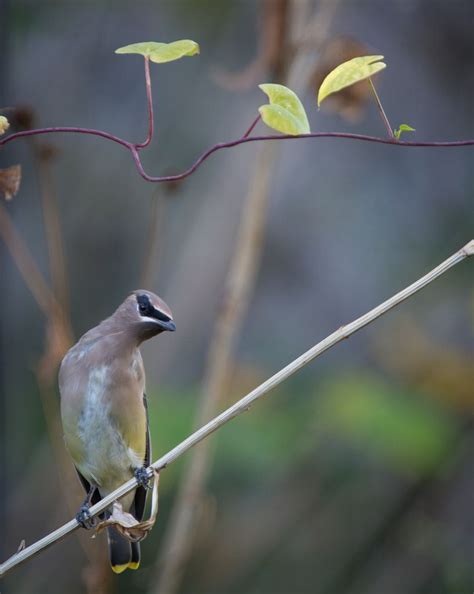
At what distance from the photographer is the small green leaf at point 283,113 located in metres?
1.88

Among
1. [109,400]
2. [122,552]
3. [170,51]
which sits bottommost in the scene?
[122,552]

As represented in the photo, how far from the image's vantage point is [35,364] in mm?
7008

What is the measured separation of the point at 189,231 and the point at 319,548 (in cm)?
290

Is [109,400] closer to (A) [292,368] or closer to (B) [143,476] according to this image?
(B) [143,476]

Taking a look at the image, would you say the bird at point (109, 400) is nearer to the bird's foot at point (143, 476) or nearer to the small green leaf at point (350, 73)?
the bird's foot at point (143, 476)

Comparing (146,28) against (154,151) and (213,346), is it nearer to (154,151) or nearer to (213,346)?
(154,151)

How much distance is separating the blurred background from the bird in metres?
1.01

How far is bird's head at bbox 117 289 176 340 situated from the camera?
2689 mm

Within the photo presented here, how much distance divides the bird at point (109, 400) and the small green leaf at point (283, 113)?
995mm

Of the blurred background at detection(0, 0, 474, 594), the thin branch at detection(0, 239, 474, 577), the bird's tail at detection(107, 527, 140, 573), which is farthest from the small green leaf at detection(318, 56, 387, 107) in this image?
the blurred background at detection(0, 0, 474, 594)

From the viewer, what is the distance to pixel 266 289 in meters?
8.52

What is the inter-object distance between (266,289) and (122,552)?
16.4ft

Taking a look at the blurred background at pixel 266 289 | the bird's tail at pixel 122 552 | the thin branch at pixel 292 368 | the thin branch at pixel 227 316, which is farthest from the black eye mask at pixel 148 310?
the blurred background at pixel 266 289

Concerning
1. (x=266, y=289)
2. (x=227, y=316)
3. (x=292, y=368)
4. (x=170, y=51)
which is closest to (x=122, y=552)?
(x=227, y=316)
